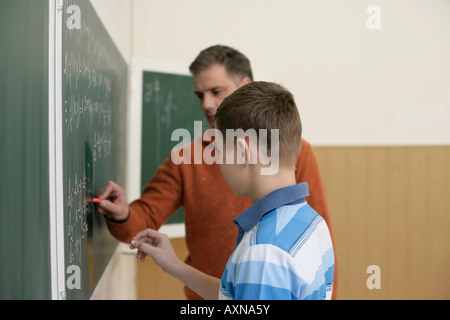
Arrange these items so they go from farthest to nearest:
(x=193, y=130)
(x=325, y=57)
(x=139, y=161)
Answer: (x=325, y=57)
(x=193, y=130)
(x=139, y=161)

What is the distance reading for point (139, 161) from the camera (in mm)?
2271

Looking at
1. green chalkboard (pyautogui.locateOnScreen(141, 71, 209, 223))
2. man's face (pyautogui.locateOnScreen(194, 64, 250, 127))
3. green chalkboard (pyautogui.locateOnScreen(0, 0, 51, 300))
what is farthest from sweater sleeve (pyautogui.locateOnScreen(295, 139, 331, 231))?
green chalkboard (pyautogui.locateOnScreen(141, 71, 209, 223))

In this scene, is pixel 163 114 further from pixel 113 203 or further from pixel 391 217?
pixel 391 217

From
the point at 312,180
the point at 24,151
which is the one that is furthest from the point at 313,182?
the point at 24,151

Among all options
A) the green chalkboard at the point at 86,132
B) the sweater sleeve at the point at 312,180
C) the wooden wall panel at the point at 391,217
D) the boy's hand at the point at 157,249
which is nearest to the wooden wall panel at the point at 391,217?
the wooden wall panel at the point at 391,217

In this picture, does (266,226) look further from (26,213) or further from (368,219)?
(368,219)

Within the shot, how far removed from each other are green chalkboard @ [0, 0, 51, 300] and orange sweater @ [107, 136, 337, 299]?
0.59 metres

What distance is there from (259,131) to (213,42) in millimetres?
1848

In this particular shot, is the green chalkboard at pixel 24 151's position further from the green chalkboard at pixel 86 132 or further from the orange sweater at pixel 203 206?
the orange sweater at pixel 203 206

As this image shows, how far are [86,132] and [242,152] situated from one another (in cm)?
46

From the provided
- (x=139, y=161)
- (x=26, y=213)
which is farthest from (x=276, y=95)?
(x=139, y=161)

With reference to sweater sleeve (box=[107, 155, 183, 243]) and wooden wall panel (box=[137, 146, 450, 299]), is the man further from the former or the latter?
wooden wall panel (box=[137, 146, 450, 299])

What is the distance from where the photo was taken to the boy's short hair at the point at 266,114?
866 millimetres
